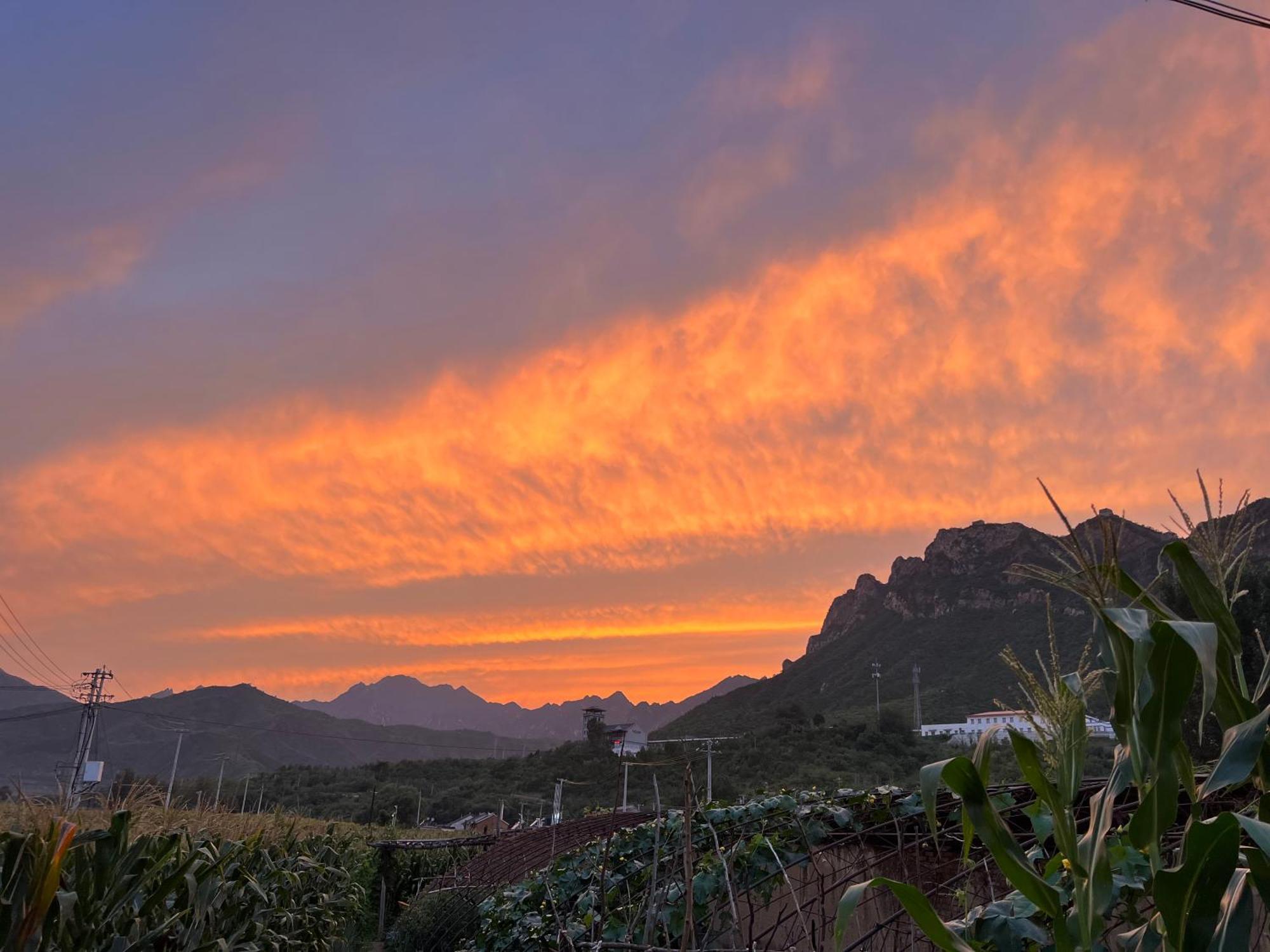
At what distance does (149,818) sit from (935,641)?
→ 61715 mm

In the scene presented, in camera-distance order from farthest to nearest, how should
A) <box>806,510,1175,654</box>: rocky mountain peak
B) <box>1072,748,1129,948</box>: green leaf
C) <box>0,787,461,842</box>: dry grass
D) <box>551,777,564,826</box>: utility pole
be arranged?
<box>806,510,1175,654</box>: rocky mountain peak, <box>551,777,564,826</box>: utility pole, <box>0,787,461,842</box>: dry grass, <box>1072,748,1129,948</box>: green leaf

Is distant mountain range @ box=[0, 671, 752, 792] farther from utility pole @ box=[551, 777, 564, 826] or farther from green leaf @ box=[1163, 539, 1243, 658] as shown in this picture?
green leaf @ box=[1163, 539, 1243, 658]

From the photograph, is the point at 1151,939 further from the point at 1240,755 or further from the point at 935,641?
the point at 935,641

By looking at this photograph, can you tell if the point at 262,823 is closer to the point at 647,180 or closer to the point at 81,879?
the point at 81,879

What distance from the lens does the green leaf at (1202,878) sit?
1726 mm

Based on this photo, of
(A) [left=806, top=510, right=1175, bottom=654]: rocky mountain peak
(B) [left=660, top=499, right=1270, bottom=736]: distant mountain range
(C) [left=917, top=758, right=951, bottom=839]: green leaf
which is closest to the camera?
(C) [left=917, top=758, right=951, bottom=839]: green leaf

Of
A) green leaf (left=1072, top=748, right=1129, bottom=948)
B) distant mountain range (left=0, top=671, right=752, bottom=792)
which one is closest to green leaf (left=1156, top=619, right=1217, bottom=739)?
green leaf (left=1072, top=748, right=1129, bottom=948)

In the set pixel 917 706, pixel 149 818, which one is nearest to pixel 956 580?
pixel 917 706

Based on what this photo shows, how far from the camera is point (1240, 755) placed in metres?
1.79

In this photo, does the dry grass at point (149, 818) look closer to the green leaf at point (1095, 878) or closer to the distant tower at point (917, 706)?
the green leaf at point (1095, 878)

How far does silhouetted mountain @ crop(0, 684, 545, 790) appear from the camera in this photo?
9469 cm

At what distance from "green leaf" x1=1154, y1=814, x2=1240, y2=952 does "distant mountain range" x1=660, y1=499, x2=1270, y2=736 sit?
34.6 m

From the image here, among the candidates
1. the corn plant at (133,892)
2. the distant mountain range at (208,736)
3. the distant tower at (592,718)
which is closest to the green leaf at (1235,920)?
the corn plant at (133,892)

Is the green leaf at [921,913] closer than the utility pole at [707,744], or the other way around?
the green leaf at [921,913]
